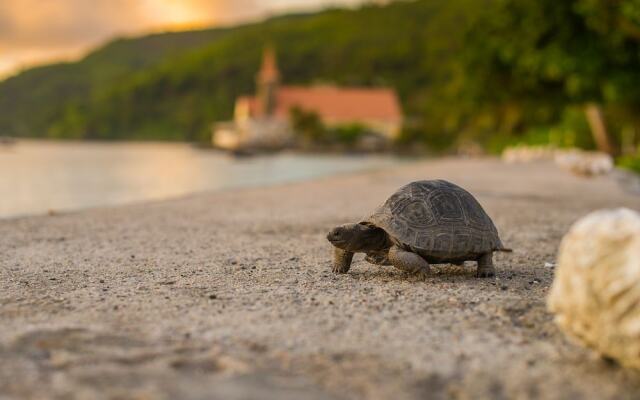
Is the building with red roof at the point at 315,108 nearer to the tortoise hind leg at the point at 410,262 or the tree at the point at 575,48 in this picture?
the tree at the point at 575,48

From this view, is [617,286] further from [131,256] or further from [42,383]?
[131,256]

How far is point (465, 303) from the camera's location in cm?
583

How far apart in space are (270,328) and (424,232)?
2.07 metres

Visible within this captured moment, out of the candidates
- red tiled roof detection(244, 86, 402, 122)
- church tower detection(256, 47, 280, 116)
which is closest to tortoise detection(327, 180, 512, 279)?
red tiled roof detection(244, 86, 402, 122)

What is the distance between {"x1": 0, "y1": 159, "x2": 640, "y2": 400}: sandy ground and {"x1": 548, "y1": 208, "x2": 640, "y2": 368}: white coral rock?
0.69 ft

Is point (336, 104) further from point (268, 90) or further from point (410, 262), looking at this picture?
point (410, 262)

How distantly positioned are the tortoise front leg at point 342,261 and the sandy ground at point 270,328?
0.10m

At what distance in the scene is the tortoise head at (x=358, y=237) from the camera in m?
6.90

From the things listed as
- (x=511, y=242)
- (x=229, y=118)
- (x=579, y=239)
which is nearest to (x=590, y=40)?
(x=511, y=242)

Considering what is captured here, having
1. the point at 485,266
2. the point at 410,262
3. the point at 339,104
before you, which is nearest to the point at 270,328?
the point at 410,262

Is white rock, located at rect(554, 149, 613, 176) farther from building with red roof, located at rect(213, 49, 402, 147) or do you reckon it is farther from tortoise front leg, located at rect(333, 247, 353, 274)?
building with red roof, located at rect(213, 49, 402, 147)

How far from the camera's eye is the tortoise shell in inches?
260

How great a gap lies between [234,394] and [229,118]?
164 meters

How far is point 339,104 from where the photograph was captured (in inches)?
5807
